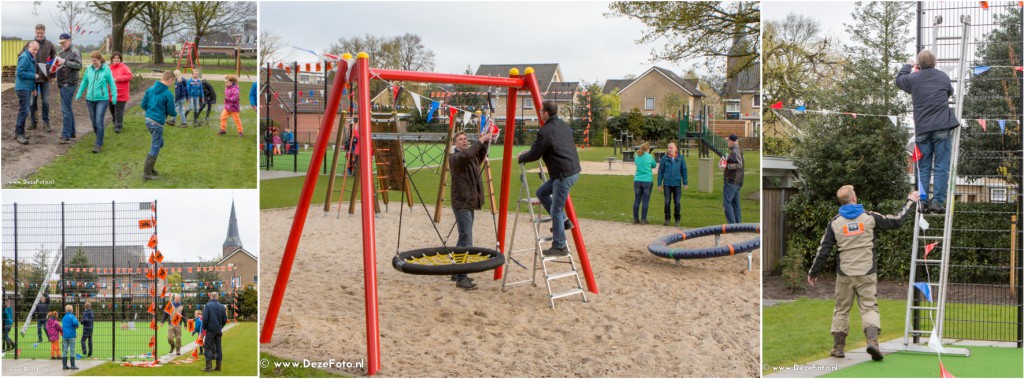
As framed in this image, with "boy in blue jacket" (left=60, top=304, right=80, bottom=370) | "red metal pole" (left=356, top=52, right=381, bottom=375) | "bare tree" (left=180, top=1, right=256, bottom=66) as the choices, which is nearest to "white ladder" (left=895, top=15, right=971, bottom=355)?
"red metal pole" (left=356, top=52, right=381, bottom=375)

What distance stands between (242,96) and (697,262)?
5.33 meters

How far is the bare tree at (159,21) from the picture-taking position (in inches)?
274

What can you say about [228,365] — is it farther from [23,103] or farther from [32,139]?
Answer: [23,103]

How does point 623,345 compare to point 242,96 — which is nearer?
point 623,345

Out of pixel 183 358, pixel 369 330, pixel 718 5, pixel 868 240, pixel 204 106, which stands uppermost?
pixel 718 5

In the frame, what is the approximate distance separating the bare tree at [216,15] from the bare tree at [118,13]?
0.40 metres

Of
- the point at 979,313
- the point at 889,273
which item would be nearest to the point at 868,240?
the point at 979,313

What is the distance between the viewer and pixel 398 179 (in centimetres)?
1262

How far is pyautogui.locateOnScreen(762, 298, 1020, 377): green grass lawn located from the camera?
667cm

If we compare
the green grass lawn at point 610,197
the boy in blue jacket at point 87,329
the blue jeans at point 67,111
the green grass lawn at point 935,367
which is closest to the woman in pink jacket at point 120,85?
the blue jeans at point 67,111

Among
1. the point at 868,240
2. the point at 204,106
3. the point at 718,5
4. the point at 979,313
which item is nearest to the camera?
the point at 868,240

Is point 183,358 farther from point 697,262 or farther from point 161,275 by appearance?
point 697,262

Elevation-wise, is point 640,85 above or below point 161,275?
above

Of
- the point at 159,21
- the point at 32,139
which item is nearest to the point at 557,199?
the point at 159,21
